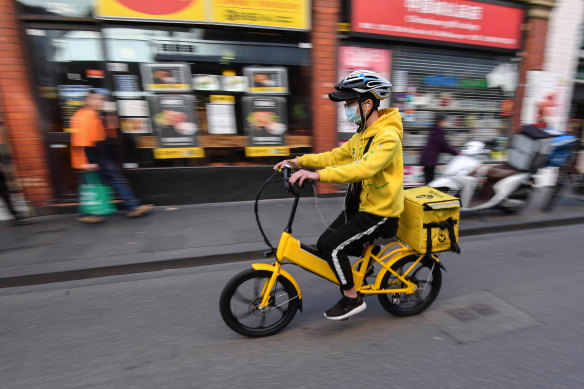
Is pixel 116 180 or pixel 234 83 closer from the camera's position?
pixel 116 180

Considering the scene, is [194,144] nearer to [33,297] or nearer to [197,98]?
[197,98]

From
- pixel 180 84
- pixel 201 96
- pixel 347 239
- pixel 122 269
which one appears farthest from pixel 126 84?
pixel 347 239

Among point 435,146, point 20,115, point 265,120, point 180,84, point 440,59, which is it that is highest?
point 440,59

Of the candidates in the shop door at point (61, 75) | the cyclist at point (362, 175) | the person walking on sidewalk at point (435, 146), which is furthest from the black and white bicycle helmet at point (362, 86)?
the shop door at point (61, 75)

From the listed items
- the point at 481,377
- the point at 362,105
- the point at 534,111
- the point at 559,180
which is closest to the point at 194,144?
the point at 362,105

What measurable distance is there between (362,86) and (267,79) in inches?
178

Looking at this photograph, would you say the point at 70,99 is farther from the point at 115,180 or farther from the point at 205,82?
the point at 205,82

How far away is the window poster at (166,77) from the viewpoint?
235 inches

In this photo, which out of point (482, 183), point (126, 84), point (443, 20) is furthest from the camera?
point (443, 20)

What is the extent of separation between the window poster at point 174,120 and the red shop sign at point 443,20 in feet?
12.2

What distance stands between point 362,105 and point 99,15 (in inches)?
210

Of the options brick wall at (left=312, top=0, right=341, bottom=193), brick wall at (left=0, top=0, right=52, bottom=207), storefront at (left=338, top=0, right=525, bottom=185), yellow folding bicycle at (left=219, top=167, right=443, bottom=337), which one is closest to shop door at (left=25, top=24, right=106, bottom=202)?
brick wall at (left=0, top=0, right=52, bottom=207)

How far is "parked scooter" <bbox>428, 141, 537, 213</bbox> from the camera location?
5746 mm

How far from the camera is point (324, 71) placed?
6.66 meters
